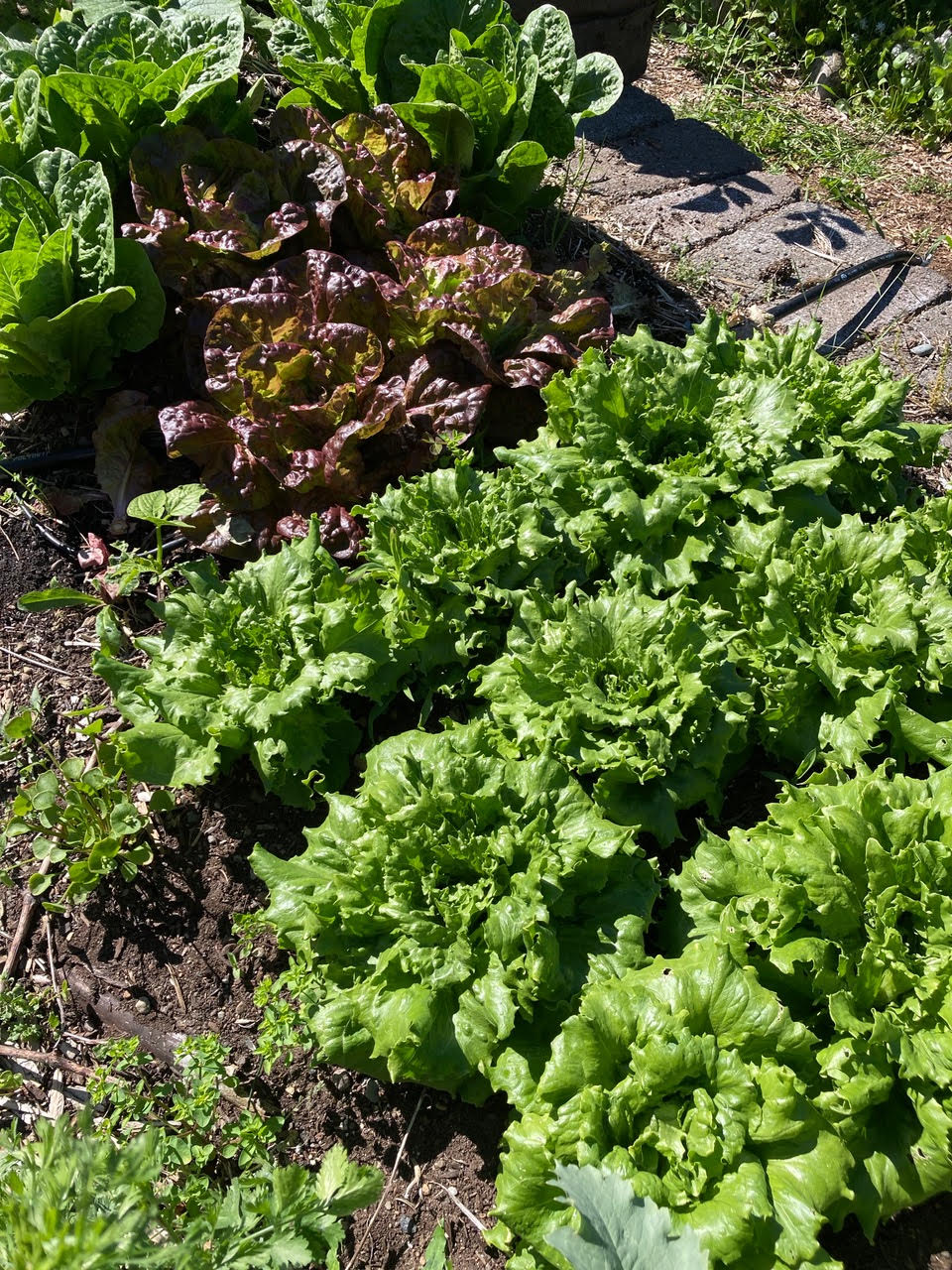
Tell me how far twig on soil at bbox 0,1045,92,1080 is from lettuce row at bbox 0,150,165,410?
247cm

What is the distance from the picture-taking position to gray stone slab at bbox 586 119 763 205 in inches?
228

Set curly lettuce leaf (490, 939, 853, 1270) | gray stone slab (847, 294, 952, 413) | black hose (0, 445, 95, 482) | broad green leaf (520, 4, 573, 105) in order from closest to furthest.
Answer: curly lettuce leaf (490, 939, 853, 1270) < black hose (0, 445, 95, 482) < broad green leaf (520, 4, 573, 105) < gray stone slab (847, 294, 952, 413)

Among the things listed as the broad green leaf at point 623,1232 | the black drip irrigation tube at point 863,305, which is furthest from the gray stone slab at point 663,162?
the broad green leaf at point 623,1232

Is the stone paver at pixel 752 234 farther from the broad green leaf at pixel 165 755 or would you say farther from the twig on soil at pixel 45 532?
the broad green leaf at pixel 165 755

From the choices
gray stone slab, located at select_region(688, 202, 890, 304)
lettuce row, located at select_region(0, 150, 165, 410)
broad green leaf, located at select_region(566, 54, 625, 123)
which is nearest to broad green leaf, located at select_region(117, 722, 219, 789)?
lettuce row, located at select_region(0, 150, 165, 410)

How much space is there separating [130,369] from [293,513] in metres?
1.25

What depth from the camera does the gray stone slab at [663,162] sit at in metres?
5.79

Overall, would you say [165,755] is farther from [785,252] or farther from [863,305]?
[785,252]

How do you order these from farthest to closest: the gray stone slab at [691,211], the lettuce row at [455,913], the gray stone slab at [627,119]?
the gray stone slab at [627,119] < the gray stone slab at [691,211] < the lettuce row at [455,913]

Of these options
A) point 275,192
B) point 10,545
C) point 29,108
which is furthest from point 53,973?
point 29,108

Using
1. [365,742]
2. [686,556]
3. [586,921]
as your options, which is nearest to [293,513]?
[365,742]

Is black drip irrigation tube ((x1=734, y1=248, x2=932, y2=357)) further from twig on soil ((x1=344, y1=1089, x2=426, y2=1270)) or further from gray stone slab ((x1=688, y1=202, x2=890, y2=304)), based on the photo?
twig on soil ((x1=344, y1=1089, x2=426, y2=1270))

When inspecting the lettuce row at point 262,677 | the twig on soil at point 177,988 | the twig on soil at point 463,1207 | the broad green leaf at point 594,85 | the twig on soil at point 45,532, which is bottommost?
the twig on soil at point 177,988

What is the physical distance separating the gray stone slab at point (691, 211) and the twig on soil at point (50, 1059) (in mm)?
4779
